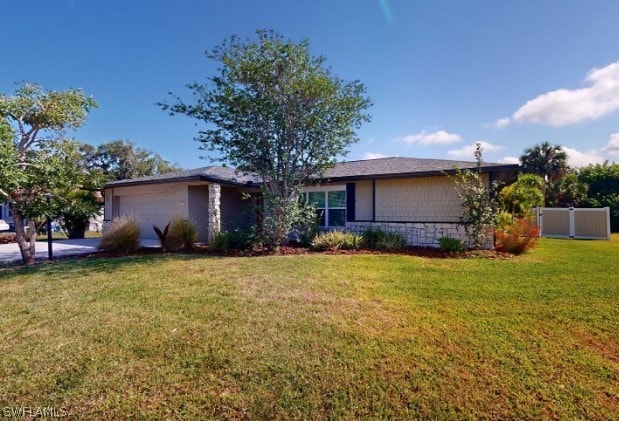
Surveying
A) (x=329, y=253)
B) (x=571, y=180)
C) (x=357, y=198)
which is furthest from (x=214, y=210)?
(x=571, y=180)

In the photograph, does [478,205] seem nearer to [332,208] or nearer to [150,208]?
[332,208]

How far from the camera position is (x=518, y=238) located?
9.55 meters

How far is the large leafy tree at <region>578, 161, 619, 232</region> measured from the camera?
23.0 meters

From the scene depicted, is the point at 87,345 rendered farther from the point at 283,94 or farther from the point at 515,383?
the point at 283,94

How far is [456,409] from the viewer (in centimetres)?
263

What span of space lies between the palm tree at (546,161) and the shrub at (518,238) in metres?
19.9

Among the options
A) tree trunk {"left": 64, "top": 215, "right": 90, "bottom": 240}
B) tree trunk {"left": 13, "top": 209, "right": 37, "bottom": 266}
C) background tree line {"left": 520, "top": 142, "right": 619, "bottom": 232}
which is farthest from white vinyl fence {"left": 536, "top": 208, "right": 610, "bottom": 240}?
tree trunk {"left": 64, "top": 215, "right": 90, "bottom": 240}

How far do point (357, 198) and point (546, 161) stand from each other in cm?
2386

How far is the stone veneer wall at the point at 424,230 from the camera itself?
1100 cm

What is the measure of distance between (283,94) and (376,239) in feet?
20.0

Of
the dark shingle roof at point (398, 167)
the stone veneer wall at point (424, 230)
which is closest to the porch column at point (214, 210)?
the dark shingle roof at point (398, 167)

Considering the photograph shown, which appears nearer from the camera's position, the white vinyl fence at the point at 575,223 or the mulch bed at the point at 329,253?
the mulch bed at the point at 329,253

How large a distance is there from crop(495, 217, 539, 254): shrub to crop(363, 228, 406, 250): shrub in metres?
3.15

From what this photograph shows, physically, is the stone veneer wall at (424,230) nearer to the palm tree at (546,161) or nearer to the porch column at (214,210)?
the porch column at (214,210)
